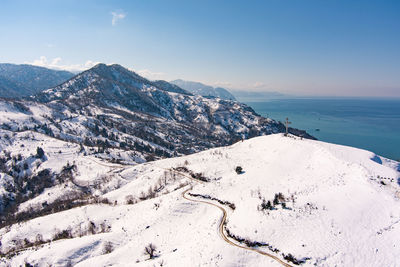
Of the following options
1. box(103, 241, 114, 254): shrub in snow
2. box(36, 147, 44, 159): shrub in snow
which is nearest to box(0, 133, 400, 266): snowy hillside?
box(103, 241, 114, 254): shrub in snow

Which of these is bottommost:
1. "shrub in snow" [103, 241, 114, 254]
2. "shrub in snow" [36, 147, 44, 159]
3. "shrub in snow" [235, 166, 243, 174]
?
"shrub in snow" [36, 147, 44, 159]

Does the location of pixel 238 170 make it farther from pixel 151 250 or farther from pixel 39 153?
pixel 39 153

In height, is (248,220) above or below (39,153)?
above

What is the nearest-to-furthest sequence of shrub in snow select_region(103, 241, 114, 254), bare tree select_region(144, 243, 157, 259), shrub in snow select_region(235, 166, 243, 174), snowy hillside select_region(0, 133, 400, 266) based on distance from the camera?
snowy hillside select_region(0, 133, 400, 266)
bare tree select_region(144, 243, 157, 259)
shrub in snow select_region(103, 241, 114, 254)
shrub in snow select_region(235, 166, 243, 174)

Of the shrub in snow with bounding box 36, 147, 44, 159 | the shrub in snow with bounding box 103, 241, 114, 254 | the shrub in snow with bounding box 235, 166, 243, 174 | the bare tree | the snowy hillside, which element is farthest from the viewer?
the shrub in snow with bounding box 36, 147, 44, 159

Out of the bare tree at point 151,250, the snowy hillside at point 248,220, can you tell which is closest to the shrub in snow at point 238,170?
the snowy hillside at point 248,220

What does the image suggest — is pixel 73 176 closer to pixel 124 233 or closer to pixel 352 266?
pixel 124 233

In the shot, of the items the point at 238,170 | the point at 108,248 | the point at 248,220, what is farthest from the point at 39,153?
the point at 248,220

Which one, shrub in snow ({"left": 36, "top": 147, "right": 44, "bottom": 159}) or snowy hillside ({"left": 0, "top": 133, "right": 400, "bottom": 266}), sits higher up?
snowy hillside ({"left": 0, "top": 133, "right": 400, "bottom": 266})

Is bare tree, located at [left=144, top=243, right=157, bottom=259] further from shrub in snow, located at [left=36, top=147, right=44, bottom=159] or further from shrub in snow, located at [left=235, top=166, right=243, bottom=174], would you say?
shrub in snow, located at [left=36, top=147, right=44, bottom=159]
